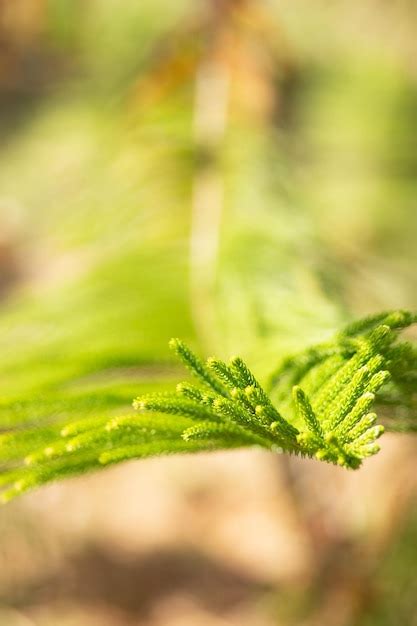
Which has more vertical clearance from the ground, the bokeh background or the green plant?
the bokeh background

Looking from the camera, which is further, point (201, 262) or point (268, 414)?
point (201, 262)

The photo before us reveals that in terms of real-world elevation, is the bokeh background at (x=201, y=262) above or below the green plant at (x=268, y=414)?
above

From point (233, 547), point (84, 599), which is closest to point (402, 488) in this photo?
point (233, 547)

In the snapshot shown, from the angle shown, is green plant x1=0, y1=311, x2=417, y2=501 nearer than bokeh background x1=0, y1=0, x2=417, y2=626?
Yes

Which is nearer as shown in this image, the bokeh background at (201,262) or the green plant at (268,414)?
the green plant at (268,414)

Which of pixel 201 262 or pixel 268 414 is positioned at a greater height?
pixel 201 262

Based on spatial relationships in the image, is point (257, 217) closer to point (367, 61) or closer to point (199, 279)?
point (199, 279)
